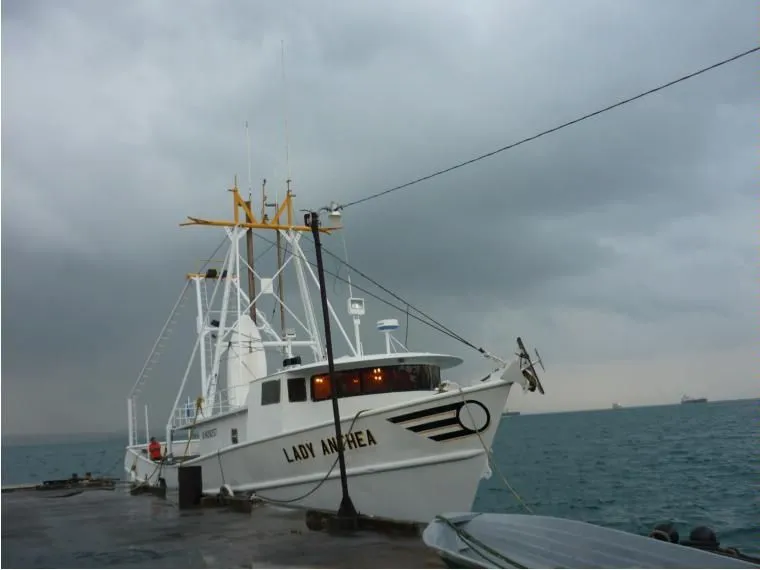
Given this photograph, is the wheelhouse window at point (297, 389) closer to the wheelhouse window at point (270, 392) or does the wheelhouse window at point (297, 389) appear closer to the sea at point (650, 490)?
the wheelhouse window at point (270, 392)

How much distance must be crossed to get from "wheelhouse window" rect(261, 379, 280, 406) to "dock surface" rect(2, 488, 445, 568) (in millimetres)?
2412

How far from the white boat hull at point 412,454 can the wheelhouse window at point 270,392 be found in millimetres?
1750

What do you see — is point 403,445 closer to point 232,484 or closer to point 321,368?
point 321,368

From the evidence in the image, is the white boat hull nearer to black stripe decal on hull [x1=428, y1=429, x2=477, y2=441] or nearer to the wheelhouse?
black stripe decal on hull [x1=428, y1=429, x2=477, y2=441]

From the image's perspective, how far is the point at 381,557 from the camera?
28.2 ft

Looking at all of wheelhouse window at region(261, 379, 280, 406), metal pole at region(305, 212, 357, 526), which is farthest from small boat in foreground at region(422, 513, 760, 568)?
wheelhouse window at region(261, 379, 280, 406)

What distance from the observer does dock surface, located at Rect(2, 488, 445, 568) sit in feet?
28.7

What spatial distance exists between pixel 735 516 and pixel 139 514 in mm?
16464

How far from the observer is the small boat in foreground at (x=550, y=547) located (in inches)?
274

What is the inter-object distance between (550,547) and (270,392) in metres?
8.62

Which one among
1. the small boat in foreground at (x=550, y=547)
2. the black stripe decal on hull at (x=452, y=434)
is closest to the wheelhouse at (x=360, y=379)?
the black stripe decal on hull at (x=452, y=434)

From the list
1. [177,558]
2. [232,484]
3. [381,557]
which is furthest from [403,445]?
[232,484]

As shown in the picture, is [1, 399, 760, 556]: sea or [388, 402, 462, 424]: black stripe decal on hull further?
[1, 399, 760, 556]: sea

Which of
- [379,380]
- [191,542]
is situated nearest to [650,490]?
[379,380]
